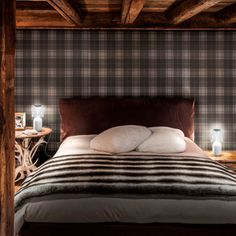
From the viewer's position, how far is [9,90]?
1450 millimetres

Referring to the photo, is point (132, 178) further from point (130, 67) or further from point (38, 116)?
point (130, 67)

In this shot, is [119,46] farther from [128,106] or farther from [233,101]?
[233,101]

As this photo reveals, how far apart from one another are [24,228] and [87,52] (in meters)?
2.76

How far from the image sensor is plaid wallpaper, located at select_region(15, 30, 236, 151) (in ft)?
15.5

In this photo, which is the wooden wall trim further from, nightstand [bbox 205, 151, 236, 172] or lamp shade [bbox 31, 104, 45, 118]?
nightstand [bbox 205, 151, 236, 172]

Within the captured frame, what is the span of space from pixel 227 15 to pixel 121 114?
1644mm

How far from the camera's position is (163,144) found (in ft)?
12.4

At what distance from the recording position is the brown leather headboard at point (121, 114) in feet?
15.0

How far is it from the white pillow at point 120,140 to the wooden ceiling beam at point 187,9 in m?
1.23

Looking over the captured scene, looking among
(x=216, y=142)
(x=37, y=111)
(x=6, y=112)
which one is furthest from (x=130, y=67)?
(x=6, y=112)

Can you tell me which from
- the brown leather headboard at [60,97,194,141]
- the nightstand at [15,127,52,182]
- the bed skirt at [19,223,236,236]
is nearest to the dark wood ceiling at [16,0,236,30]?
the brown leather headboard at [60,97,194,141]

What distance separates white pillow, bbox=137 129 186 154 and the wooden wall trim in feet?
7.93

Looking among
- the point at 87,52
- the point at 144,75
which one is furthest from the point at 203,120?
the point at 87,52

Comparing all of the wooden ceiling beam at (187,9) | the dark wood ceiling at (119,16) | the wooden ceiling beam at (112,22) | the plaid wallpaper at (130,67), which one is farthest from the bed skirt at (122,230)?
the wooden ceiling beam at (112,22)
